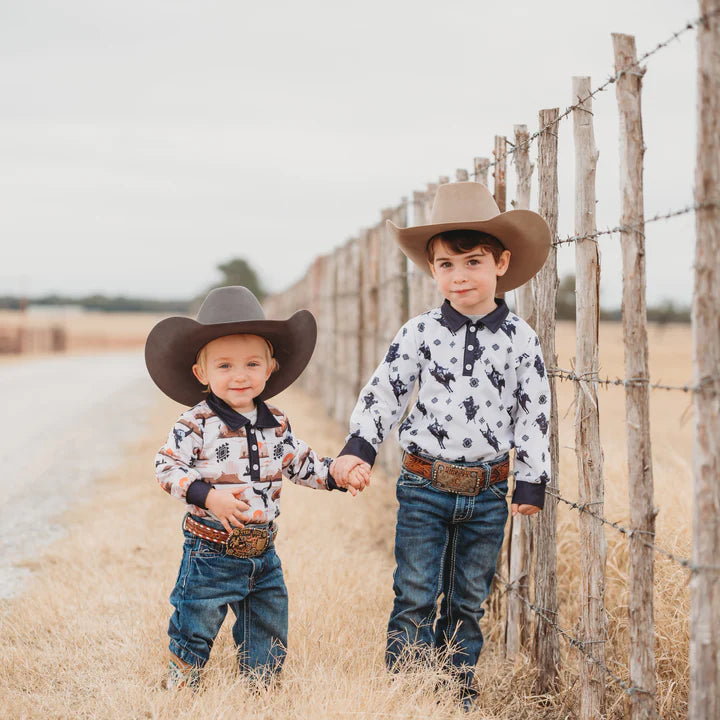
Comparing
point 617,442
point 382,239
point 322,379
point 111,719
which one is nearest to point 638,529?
point 111,719

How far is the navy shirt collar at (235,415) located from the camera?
2.91 metres

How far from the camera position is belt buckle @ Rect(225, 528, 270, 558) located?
2920 millimetres

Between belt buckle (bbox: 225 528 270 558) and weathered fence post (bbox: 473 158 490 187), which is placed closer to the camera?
belt buckle (bbox: 225 528 270 558)

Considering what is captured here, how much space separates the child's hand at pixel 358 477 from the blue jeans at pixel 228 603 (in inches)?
16.7

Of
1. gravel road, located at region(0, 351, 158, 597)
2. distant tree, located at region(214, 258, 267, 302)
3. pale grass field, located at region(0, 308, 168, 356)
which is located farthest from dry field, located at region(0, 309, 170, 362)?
gravel road, located at region(0, 351, 158, 597)

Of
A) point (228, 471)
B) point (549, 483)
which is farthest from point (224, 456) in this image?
point (549, 483)

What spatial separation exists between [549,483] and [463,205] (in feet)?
3.72

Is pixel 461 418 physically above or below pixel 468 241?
below

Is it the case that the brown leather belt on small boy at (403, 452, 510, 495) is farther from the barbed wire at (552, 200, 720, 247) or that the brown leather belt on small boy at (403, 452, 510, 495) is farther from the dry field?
the dry field

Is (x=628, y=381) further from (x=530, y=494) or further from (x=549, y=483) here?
(x=549, y=483)

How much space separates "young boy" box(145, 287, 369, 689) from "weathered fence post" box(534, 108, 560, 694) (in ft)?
2.60

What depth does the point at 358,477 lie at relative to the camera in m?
2.97

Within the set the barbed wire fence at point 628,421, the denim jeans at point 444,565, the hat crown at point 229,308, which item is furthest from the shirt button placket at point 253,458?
the barbed wire fence at point 628,421

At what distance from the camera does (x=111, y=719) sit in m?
2.73
